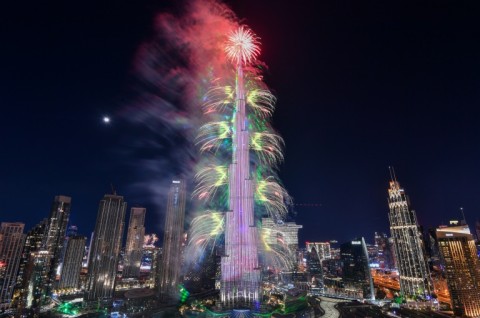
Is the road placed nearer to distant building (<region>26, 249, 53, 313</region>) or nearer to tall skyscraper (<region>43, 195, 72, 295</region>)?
distant building (<region>26, 249, 53, 313</region>)

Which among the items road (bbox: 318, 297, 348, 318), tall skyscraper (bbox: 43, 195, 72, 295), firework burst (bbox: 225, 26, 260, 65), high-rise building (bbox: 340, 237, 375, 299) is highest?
firework burst (bbox: 225, 26, 260, 65)

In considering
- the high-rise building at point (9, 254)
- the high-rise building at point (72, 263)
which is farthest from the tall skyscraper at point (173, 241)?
the high-rise building at point (9, 254)

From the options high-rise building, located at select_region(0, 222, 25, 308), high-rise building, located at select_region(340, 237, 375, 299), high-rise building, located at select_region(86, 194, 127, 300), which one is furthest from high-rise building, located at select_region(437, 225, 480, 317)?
high-rise building, located at select_region(0, 222, 25, 308)

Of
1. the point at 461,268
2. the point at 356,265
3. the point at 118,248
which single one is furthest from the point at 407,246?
the point at 118,248

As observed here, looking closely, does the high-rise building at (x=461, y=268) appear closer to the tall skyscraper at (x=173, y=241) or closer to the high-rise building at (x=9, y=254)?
the tall skyscraper at (x=173, y=241)

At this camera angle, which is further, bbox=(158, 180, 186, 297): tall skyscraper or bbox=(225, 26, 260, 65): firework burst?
bbox=(158, 180, 186, 297): tall skyscraper

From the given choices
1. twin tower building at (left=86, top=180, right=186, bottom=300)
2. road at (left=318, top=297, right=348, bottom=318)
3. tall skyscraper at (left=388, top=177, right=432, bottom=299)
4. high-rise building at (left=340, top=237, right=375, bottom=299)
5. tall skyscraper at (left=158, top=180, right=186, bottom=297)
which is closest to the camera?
road at (left=318, top=297, right=348, bottom=318)
